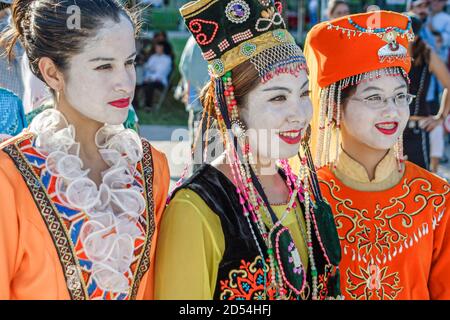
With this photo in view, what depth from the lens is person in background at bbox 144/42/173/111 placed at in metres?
10.5

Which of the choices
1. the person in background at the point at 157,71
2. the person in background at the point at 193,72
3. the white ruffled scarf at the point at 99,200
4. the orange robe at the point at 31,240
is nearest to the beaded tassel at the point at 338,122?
the white ruffled scarf at the point at 99,200

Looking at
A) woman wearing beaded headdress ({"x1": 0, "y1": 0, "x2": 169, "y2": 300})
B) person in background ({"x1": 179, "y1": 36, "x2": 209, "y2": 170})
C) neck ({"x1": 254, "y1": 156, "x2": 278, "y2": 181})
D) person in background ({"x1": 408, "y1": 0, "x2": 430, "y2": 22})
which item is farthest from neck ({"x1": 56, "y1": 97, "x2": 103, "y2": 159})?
person in background ({"x1": 408, "y1": 0, "x2": 430, "y2": 22})

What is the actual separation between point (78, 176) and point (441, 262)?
3.95 feet

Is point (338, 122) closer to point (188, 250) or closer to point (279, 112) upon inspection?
point (279, 112)

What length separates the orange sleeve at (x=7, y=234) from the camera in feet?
5.65

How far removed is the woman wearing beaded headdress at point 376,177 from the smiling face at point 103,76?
816 millimetres

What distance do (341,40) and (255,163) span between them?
1.90 ft

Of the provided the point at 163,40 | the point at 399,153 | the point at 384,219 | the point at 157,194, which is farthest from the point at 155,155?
the point at 163,40

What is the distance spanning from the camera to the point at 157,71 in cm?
1072

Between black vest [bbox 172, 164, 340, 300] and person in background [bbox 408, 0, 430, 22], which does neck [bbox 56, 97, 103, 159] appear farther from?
person in background [bbox 408, 0, 430, 22]

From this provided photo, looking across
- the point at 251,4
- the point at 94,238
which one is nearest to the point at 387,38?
the point at 251,4

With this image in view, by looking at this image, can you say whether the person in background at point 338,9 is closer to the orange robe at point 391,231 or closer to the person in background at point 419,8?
the person in background at point 419,8

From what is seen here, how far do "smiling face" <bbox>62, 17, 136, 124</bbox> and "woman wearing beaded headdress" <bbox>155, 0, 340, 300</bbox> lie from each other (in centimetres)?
26

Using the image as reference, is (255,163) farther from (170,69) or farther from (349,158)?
(170,69)
